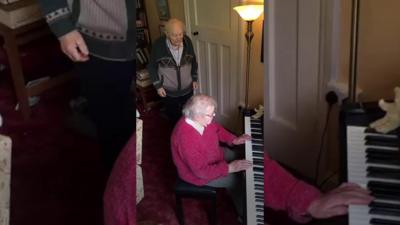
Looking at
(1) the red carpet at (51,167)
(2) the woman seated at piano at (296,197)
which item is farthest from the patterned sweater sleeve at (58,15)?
(2) the woman seated at piano at (296,197)

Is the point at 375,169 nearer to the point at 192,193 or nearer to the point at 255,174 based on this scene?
the point at 255,174

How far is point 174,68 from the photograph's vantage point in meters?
0.77

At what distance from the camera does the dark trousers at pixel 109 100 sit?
2.28 ft

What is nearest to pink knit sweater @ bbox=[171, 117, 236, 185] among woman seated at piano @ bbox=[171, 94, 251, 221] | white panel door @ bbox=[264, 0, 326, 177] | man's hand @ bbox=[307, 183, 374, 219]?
woman seated at piano @ bbox=[171, 94, 251, 221]

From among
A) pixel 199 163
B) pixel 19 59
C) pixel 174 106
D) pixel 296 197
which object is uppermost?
pixel 19 59

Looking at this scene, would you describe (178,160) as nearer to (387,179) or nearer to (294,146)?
(294,146)

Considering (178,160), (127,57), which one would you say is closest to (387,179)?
(178,160)

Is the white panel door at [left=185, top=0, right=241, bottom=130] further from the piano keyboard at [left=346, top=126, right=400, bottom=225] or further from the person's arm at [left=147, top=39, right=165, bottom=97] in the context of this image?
the piano keyboard at [left=346, top=126, right=400, bottom=225]

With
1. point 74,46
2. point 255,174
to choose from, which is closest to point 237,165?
point 255,174

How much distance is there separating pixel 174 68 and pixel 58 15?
22 centimetres

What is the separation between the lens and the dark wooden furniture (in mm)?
628

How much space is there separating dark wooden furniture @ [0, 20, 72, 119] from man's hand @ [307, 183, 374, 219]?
0.54 m

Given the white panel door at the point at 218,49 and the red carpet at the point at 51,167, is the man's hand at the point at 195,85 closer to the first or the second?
the white panel door at the point at 218,49

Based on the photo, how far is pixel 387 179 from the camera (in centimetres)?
80
